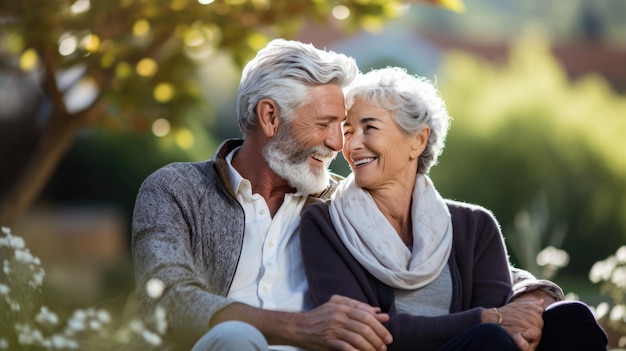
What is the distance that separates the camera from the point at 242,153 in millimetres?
3791

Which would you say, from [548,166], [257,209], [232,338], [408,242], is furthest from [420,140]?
[548,166]

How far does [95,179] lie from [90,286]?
238 centimetres

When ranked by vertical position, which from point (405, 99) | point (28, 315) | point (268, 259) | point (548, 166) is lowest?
point (548, 166)

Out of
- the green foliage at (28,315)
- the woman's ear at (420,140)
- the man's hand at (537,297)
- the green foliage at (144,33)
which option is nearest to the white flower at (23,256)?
the green foliage at (28,315)

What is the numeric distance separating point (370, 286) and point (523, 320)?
52 centimetres

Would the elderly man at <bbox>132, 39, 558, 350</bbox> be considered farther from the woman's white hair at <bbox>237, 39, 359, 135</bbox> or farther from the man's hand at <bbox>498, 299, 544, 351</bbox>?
the man's hand at <bbox>498, 299, 544, 351</bbox>

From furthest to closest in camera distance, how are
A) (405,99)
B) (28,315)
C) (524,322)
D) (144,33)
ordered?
(144,33)
(405,99)
(28,315)
(524,322)

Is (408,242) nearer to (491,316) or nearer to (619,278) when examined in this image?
(491,316)

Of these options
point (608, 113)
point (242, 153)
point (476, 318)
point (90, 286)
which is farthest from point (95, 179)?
point (476, 318)

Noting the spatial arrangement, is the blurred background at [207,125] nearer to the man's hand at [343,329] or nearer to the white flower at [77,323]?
the man's hand at [343,329]

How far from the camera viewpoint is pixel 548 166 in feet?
31.3

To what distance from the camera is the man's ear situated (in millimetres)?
3674

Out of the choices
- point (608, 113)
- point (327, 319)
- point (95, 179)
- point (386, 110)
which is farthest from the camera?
point (95, 179)

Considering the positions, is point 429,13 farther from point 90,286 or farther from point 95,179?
point 90,286
